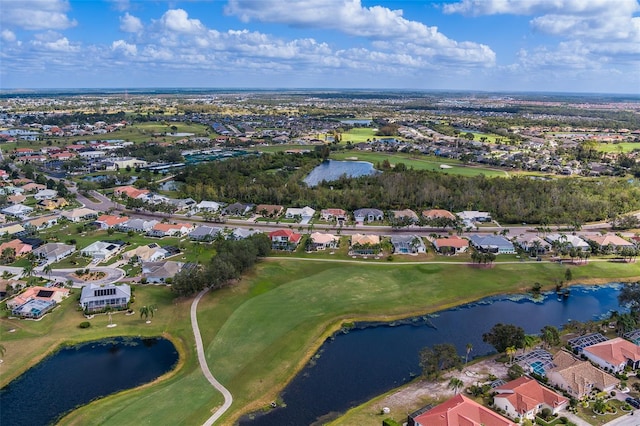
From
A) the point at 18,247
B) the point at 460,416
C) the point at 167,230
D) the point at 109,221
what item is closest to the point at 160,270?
the point at 167,230

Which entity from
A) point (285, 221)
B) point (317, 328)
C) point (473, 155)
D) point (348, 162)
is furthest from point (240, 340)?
point (473, 155)

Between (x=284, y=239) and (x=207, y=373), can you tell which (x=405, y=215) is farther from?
(x=207, y=373)

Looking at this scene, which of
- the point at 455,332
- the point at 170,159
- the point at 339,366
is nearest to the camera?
→ the point at 339,366

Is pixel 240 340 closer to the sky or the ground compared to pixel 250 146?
closer to the ground

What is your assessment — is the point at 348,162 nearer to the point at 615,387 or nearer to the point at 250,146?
the point at 250,146

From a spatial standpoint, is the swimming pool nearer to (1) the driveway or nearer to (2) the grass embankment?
(2) the grass embankment

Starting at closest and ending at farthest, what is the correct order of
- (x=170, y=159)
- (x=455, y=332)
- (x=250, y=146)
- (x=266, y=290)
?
(x=455, y=332) → (x=266, y=290) → (x=170, y=159) → (x=250, y=146)

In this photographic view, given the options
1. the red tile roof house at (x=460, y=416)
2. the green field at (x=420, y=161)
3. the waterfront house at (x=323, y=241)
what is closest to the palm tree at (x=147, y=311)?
the waterfront house at (x=323, y=241)
